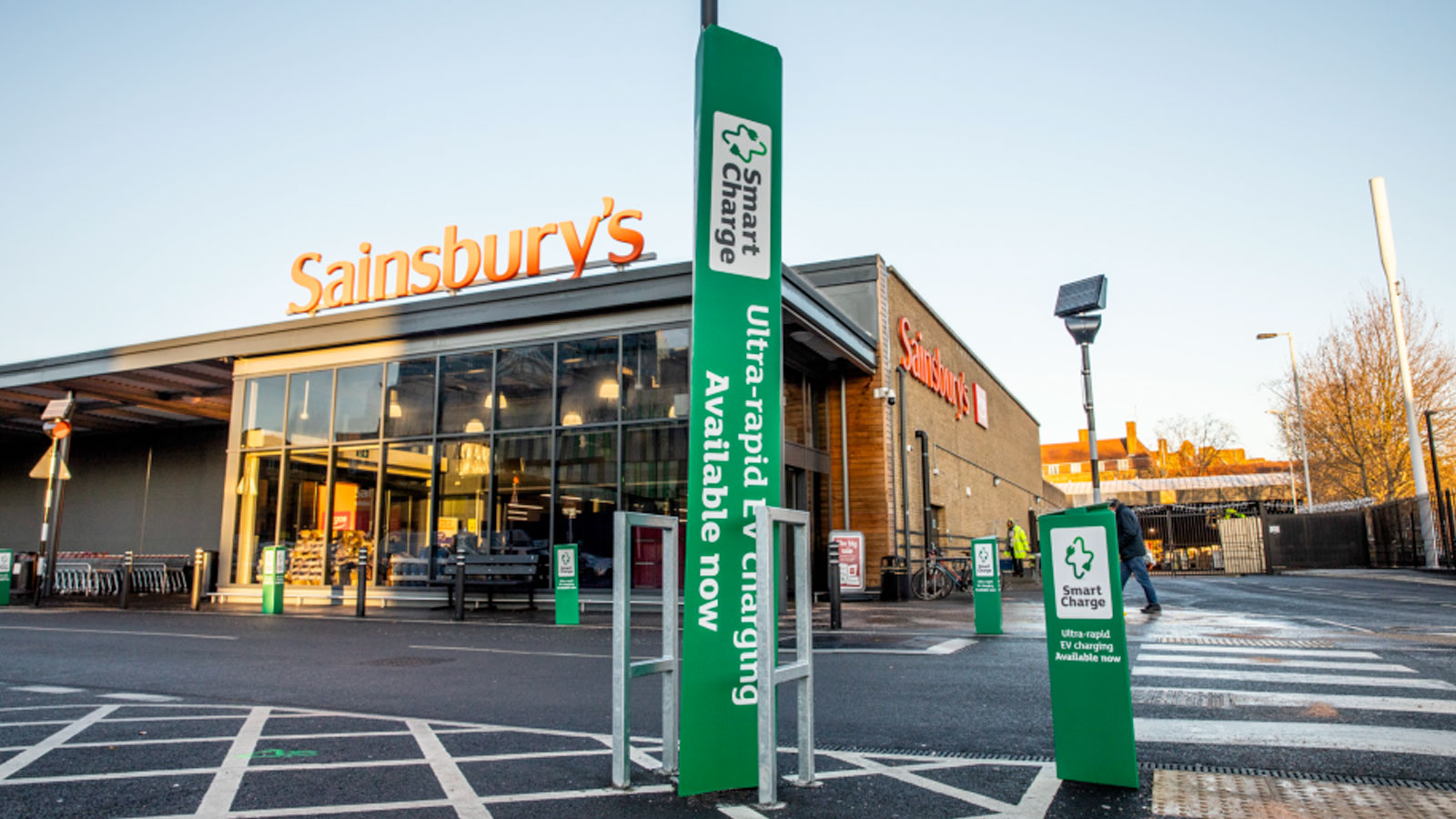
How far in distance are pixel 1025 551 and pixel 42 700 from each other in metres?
23.5

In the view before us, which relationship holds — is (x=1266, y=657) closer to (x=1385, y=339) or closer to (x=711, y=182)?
(x=711, y=182)

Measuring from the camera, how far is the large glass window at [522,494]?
16328 mm

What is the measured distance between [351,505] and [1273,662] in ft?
53.5

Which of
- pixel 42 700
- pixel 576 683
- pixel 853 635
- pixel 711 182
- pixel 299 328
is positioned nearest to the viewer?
pixel 711 182

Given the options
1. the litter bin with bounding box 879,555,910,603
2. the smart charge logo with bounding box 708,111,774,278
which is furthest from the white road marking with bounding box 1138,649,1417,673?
the litter bin with bounding box 879,555,910,603

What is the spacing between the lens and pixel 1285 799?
3805mm

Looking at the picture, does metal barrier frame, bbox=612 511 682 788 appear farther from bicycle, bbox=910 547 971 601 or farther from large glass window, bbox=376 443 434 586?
bicycle, bbox=910 547 971 601

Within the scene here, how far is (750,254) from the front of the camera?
4453 mm

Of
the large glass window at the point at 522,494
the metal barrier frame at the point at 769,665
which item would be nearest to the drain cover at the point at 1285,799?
the metal barrier frame at the point at 769,665

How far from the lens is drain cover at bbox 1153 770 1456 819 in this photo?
3.60 meters

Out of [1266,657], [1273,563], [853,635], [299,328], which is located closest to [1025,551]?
[1273,563]

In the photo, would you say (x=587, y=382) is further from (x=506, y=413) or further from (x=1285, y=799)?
(x=1285, y=799)

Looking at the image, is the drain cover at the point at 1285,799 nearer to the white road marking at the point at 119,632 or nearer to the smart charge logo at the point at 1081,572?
the smart charge logo at the point at 1081,572

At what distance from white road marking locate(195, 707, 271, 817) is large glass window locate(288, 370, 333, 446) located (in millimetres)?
14054
